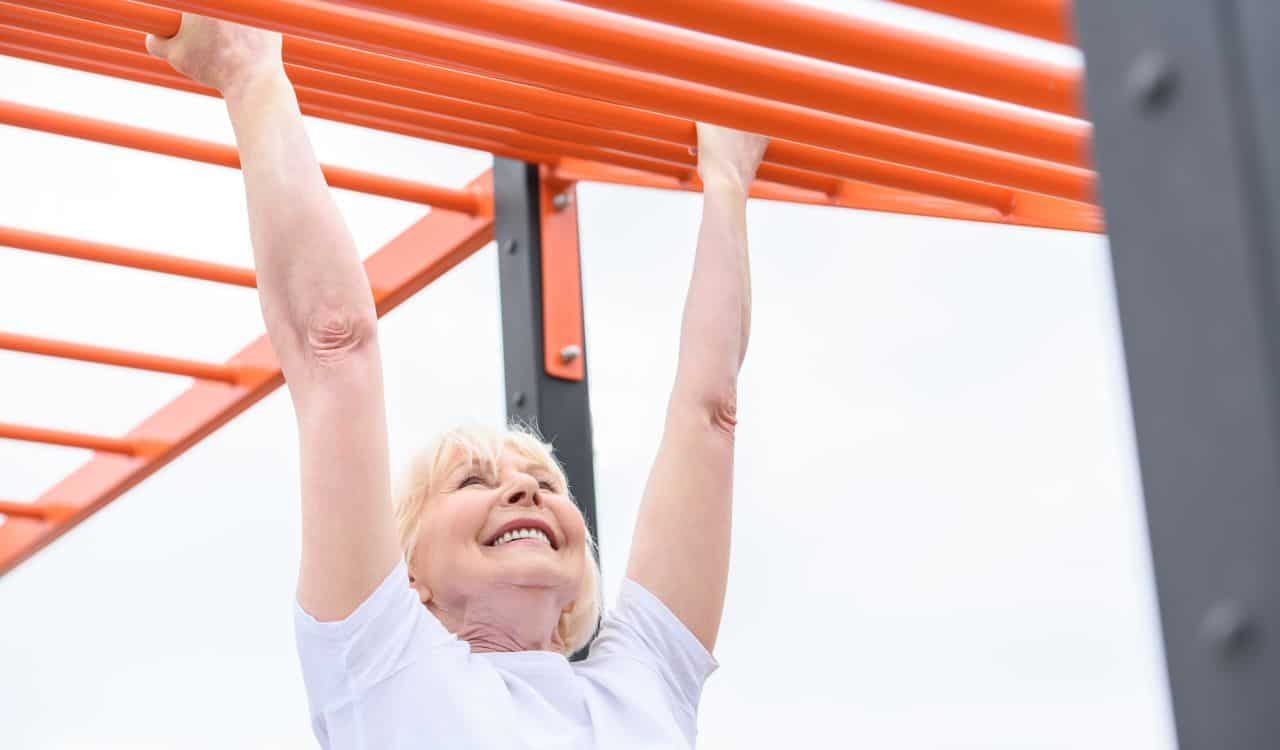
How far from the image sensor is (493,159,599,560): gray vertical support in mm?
2879

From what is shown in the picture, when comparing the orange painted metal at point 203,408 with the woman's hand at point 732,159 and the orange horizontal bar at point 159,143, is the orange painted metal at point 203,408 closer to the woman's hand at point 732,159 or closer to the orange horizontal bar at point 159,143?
the orange horizontal bar at point 159,143

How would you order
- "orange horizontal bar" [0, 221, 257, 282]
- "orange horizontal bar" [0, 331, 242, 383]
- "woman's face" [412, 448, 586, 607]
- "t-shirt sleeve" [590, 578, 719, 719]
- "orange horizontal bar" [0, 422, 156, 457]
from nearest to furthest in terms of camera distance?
"woman's face" [412, 448, 586, 607] → "t-shirt sleeve" [590, 578, 719, 719] → "orange horizontal bar" [0, 221, 257, 282] → "orange horizontal bar" [0, 331, 242, 383] → "orange horizontal bar" [0, 422, 156, 457]

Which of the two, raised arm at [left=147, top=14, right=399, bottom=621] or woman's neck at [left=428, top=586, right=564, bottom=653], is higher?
raised arm at [left=147, top=14, right=399, bottom=621]

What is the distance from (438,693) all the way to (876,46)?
2.95ft

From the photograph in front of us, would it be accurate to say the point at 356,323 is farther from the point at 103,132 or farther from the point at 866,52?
the point at 103,132

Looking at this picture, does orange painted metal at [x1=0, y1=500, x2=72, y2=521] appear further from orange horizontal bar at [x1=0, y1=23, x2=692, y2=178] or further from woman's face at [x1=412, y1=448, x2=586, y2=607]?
woman's face at [x1=412, y1=448, x2=586, y2=607]

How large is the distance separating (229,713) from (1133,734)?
2542 millimetres

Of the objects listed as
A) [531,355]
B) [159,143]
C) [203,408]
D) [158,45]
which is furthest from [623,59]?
[203,408]

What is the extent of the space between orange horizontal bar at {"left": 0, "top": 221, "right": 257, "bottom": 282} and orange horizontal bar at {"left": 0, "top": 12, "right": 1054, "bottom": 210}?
2.10 ft

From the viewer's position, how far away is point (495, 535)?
7.20ft

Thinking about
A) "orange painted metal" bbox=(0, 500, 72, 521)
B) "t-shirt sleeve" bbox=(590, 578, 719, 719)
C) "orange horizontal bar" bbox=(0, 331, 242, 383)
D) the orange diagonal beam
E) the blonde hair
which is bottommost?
"t-shirt sleeve" bbox=(590, 578, 719, 719)

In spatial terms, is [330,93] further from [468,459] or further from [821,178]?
[821,178]

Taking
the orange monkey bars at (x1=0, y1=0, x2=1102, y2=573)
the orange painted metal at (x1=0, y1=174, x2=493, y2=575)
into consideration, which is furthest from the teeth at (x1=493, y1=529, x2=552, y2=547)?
the orange painted metal at (x1=0, y1=174, x2=493, y2=575)

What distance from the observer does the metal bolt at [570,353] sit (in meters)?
2.92
